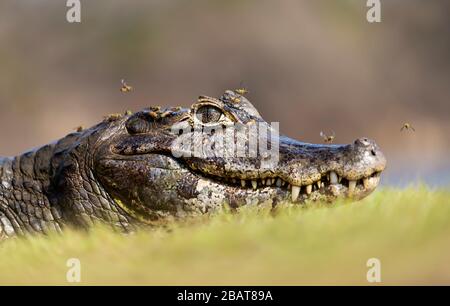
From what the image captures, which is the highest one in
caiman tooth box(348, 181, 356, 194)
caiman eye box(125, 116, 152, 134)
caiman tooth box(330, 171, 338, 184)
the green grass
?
caiman eye box(125, 116, 152, 134)

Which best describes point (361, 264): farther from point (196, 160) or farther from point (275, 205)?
point (196, 160)

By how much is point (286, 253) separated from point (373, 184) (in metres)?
1.06

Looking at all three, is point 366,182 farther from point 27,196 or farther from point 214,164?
point 27,196

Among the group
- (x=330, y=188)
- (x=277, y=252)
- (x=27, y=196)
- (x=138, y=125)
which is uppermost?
(x=138, y=125)

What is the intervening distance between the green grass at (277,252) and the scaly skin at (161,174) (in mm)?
219

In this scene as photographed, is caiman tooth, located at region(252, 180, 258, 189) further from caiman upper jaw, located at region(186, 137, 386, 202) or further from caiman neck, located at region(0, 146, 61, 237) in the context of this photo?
caiman neck, located at region(0, 146, 61, 237)

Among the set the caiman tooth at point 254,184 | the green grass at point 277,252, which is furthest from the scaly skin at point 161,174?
the green grass at point 277,252

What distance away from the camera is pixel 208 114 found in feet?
14.7

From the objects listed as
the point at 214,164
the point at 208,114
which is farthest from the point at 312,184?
the point at 208,114

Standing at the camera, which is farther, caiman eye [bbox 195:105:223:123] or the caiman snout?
caiman eye [bbox 195:105:223:123]

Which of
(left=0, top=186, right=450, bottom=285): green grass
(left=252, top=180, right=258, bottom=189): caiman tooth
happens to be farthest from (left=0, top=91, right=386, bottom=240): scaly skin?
(left=0, top=186, right=450, bottom=285): green grass

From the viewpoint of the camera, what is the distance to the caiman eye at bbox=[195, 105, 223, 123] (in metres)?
4.47

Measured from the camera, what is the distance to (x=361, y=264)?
2990mm

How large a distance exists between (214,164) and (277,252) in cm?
118
